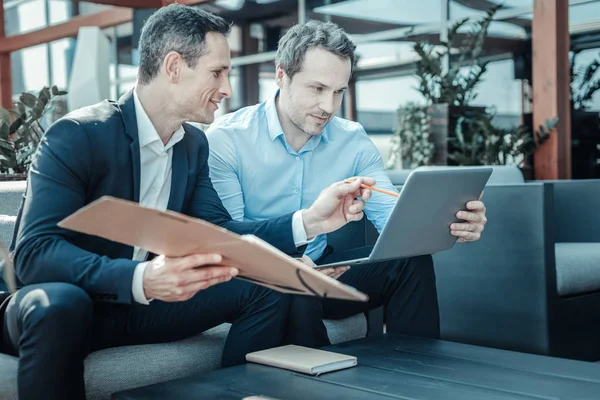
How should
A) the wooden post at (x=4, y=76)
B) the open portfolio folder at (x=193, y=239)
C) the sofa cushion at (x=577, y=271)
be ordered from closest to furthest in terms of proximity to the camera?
the open portfolio folder at (x=193, y=239) → the sofa cushion at (x=577, y=271) → the wooden post at (x=4, y=76)

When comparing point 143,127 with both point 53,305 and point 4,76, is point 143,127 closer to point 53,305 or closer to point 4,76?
point 53,305

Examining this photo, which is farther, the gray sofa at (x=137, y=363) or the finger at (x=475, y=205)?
the finger at (x=475, y=205)

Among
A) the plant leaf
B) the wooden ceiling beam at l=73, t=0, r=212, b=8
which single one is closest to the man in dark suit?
the plant leaf

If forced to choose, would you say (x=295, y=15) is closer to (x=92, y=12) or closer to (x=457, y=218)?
(x=92, y=12)

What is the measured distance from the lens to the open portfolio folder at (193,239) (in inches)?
46.9

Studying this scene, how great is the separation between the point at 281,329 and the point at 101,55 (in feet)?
8.20

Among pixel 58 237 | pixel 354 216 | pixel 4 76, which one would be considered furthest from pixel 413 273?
pixel 4 76

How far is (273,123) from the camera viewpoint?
2.45 meters

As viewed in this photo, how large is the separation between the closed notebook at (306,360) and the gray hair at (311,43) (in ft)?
3.46

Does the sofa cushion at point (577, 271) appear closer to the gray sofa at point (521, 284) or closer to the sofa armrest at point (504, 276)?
the gray sofa at point (521, 284)

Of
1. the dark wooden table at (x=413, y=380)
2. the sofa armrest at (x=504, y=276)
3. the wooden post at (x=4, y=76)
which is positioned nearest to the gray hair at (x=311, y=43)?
the sofa armrest at (x=504, y=276)

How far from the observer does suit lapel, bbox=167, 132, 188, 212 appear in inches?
77.1

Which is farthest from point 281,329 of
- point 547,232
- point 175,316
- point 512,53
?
point 512,53

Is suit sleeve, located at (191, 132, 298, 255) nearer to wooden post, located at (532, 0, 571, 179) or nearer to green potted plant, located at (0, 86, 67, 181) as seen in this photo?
green potted plant, located at (0, 86, 67, 181)
